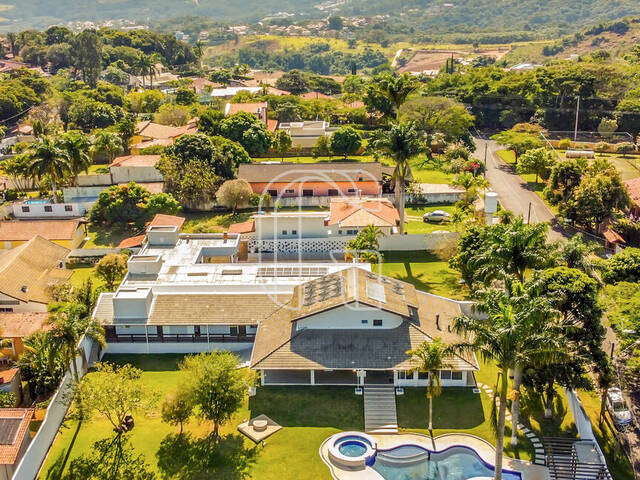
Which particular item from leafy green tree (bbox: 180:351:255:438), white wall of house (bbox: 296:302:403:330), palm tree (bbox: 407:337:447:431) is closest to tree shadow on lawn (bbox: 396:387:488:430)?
palm tree (bbox: 407:337:447:431)

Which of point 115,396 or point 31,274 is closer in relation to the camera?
point 115,396

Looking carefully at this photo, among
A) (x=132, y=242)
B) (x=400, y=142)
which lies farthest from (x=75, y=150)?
(x=400, y=142)

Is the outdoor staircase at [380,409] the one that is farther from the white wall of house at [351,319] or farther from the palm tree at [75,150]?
the palm tree at [75,150]

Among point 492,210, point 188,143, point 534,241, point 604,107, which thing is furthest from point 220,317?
point 604,107

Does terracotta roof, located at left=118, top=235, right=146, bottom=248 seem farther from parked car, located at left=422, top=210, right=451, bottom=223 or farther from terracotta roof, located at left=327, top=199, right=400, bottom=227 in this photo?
parked car, located at left=422, top=210, right=451, bottom=223

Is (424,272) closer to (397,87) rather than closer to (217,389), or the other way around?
(397,87)

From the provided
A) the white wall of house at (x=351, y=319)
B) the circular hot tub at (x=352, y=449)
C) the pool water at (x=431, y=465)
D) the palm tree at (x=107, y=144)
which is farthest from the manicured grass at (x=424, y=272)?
the palm tree at (x=107, y=144)

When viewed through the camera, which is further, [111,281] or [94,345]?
[111,281]

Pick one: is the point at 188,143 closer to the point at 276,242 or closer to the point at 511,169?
the point at 276,242
